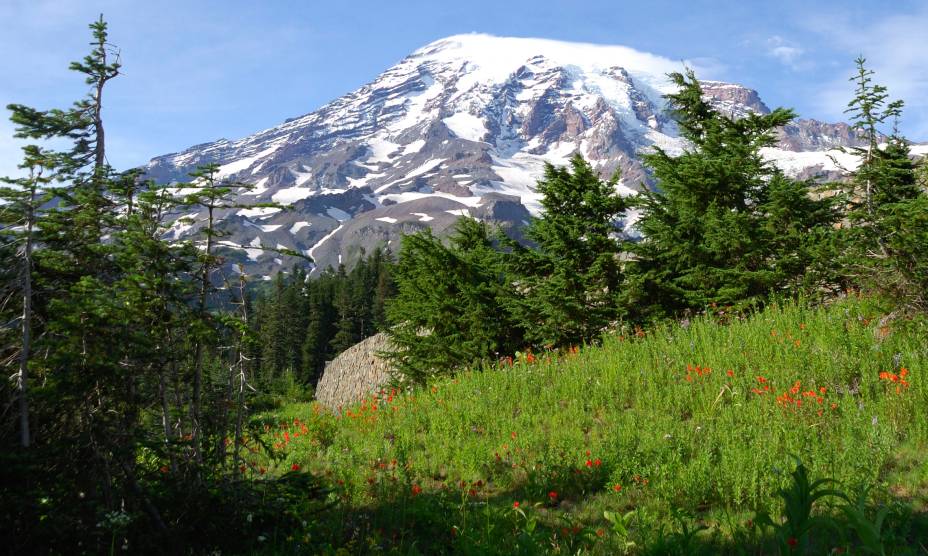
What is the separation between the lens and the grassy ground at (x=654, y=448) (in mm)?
4465

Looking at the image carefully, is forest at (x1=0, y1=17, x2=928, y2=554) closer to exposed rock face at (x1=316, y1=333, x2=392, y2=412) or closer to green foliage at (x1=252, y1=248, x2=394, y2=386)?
exposed rock face at (x1=316, y1=333, x2=392, y2=412)

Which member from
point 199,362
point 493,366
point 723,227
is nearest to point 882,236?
point 723,227

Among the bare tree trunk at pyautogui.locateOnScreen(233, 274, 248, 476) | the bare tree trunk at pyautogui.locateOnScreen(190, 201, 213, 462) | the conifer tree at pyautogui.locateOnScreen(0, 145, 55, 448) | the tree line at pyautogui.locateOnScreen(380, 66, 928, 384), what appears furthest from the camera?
the tree line at pyautogui.locateOnScreen(380, 66, 928, 384)

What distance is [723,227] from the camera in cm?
1007

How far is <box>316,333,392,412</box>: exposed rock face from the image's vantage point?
17.4 meters

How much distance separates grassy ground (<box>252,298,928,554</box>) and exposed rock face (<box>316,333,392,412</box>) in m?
7.53

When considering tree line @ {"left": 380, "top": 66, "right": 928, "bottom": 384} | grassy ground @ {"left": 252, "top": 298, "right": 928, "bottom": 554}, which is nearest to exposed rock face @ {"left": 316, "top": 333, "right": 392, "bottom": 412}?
tree line @ {"left": 380, "top": 66, "right": 928, "bottom": 384}

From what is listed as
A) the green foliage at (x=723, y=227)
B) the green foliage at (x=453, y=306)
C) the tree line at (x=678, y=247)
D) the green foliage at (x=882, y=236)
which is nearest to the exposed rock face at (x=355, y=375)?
the green foliage at (x=453, y=306)

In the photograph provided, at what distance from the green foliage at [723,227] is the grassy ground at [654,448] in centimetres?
86

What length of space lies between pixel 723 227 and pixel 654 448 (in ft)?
18.1

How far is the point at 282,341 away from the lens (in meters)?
55.3

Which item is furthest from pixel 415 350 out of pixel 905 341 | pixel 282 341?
pixel 282 341

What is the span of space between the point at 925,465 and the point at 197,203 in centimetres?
651

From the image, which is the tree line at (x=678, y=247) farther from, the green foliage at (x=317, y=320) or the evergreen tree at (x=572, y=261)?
the green foliage at (x=317, y=320)
